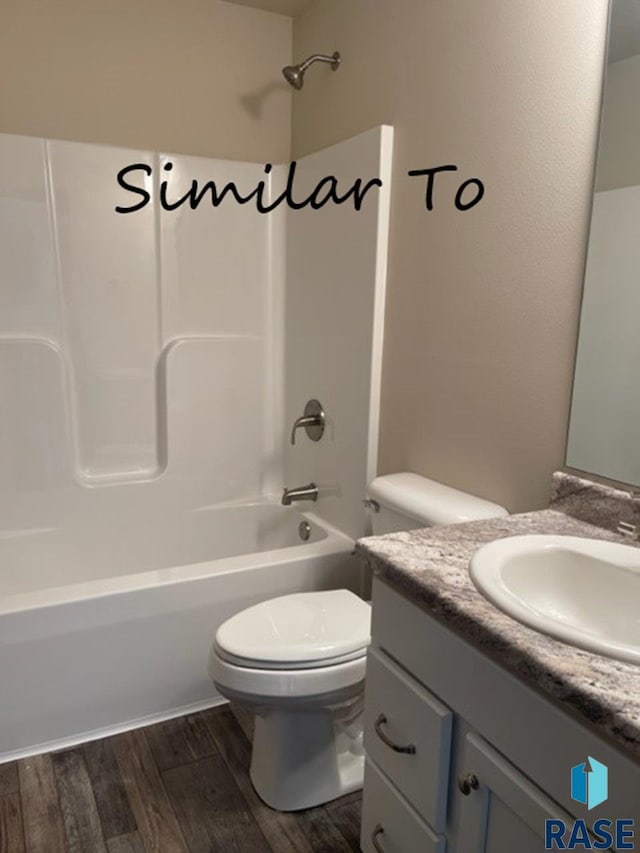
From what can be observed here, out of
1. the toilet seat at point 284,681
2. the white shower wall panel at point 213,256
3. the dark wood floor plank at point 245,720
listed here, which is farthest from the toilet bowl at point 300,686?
the white shower wall panel at point 213,256

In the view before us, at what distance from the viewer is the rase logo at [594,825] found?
2.41 ft

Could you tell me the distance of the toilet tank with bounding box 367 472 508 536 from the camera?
164cm

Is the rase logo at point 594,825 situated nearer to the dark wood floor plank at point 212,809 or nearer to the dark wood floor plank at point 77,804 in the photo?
the dark wood floor plank at point 212,809

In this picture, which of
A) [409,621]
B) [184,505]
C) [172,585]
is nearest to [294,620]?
[172,585]

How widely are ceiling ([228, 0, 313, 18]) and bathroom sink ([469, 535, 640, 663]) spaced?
Answer: 2.29 m

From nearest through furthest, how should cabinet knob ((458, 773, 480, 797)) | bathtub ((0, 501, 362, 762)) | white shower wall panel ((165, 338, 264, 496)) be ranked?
cabinet knob ((458, 773, 480, 797)) → bathtub ((0, 501, 362, 762)) → white shower wall panel ((165, 338, 264, 496))

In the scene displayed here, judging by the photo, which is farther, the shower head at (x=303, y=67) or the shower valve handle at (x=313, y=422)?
the shower valve handle at (x=313, y=422)

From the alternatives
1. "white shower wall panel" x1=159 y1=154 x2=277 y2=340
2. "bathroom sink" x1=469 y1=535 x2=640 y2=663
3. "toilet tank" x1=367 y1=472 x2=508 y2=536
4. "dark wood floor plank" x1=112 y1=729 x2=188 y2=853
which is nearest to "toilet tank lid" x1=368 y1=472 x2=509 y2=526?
"toilet tank" x1=367 y1=472 x2=508 y2=536

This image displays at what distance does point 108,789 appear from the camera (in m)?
1.70

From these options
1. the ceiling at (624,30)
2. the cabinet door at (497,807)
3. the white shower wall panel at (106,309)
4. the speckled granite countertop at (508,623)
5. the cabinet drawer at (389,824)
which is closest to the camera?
the speckled granite countertop at (508,623)

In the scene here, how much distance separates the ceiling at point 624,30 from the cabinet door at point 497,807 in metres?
1.32

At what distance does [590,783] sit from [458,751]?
28 centimetres

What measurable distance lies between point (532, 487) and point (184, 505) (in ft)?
5.17

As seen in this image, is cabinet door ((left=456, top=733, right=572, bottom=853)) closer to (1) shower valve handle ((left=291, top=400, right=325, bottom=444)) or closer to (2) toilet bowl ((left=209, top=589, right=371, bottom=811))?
(2) toilet bowl ((left=209, top=589, right=371, bottom=811))
